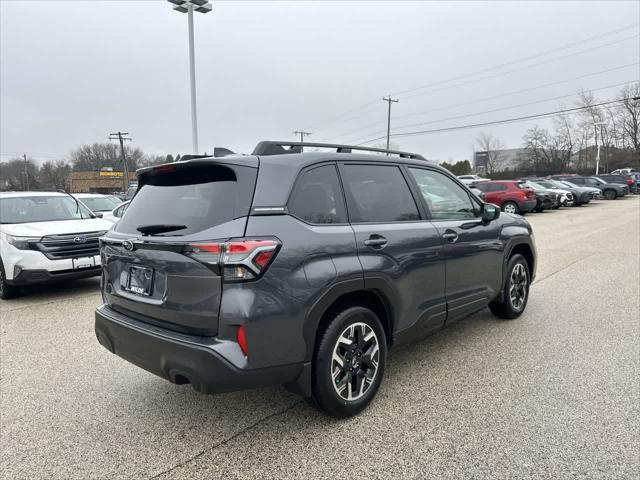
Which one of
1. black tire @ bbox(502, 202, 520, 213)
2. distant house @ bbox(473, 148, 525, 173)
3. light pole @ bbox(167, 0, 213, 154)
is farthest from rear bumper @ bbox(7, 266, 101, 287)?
distant house @ bbox(473, 148, 525, 173)

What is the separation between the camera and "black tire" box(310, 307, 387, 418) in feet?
9.05

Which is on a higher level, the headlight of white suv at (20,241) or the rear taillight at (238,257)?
the rear taillight at (238,257)

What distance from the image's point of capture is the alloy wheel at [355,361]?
2.88 meters

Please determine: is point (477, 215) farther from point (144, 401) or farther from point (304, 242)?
point (144, 401)

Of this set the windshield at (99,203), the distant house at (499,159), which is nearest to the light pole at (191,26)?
the windshield at (99,203)

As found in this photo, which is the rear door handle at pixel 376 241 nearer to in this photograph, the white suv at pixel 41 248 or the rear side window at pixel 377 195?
the rear side window at pixel 377 195

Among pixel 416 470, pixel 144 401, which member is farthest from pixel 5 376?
pixel 416 470

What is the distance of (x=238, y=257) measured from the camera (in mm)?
2428

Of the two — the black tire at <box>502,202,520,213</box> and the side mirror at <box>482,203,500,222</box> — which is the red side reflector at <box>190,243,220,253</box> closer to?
the side mirror at <box>482,203,500,222</box>

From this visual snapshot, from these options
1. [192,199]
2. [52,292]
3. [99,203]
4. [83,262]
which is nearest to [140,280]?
[192,199]

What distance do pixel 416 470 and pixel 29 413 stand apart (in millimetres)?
2732

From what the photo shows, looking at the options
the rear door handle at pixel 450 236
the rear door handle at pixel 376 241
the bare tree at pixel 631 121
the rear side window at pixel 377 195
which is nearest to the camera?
the rear door handle at pixel 376 241

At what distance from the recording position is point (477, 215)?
14.3 ft

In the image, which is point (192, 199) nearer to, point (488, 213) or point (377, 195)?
point (377, 195)
